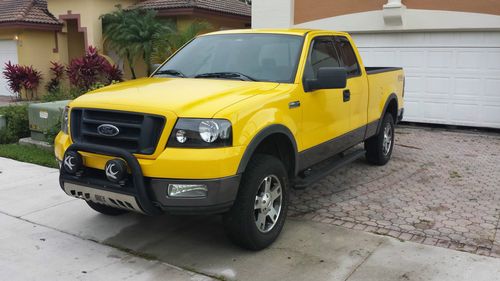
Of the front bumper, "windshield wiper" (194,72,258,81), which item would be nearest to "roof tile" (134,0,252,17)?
"windshield wiper" (194,72,258,81)

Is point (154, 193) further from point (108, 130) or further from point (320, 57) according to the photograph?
point (320, 57)

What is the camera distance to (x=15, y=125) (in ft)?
32.4

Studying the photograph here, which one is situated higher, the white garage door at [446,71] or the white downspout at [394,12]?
the white downspout at [394,12]

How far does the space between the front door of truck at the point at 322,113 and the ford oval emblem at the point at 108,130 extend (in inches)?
73.7

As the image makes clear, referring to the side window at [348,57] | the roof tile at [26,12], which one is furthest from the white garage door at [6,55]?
the side window at [348,57]

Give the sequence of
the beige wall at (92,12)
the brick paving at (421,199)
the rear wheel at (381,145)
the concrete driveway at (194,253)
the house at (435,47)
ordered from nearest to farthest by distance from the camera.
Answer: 1. the concrete driveway at (194,253)
2. the brick paving at (421,199)
3. the rear wheel at (381,145)
4. the house at (435,47)
5. the beige wall at (92,12)

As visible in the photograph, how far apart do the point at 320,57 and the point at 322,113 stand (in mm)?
740

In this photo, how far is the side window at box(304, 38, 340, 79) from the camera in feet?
17.5

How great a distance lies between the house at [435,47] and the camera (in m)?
10.6

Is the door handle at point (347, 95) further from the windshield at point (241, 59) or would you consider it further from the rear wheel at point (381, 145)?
the rear wheel at point (381, 145)

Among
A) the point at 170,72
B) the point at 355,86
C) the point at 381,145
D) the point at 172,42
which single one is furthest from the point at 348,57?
the point at 172,42

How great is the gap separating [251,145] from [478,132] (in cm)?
849

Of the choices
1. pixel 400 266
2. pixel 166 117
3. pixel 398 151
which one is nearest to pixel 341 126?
pixel 400 266

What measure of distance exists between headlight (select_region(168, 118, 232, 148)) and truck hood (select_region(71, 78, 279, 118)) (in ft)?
0.21
